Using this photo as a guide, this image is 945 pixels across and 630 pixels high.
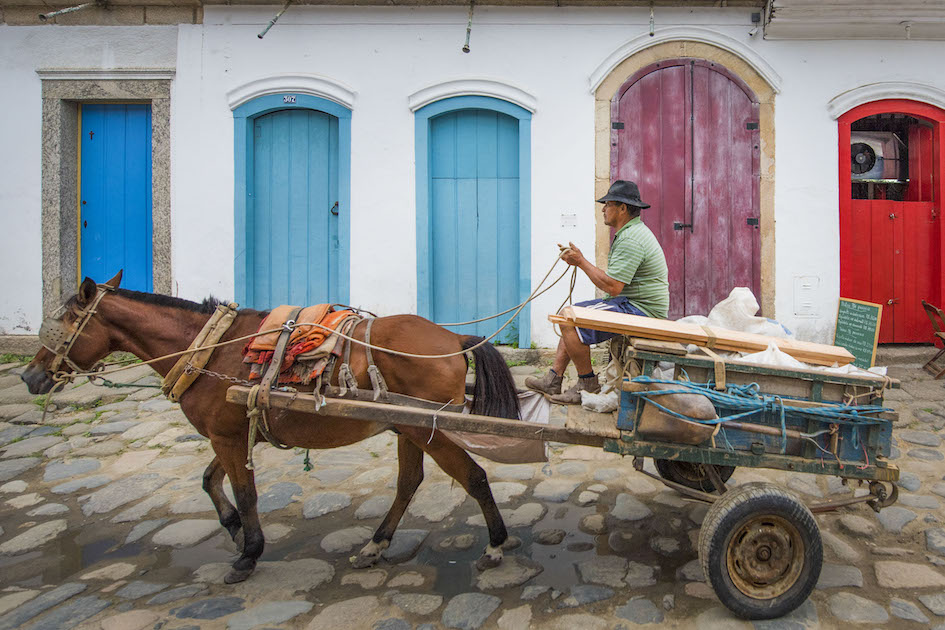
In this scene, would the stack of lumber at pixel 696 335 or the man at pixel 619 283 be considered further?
the man at pixel 619 283

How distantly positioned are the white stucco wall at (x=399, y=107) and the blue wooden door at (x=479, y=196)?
0.31 metres

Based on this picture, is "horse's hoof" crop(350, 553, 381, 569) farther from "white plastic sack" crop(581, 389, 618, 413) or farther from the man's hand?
the man's hand

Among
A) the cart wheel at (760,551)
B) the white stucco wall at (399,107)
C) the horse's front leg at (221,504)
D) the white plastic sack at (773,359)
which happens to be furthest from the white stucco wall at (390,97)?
the cart wheel at (760,551)

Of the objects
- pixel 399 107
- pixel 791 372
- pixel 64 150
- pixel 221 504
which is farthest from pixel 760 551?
pixel 64 150

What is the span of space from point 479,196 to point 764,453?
5.28m

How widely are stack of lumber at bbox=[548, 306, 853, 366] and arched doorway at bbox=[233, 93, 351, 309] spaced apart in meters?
5.08

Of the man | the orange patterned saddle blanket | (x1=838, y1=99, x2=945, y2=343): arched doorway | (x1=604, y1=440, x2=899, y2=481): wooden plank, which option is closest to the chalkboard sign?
(x1=838, y1=99, x2=945, y2=343): arched doorway

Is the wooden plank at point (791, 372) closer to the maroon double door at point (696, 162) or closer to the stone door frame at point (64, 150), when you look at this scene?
the maroon double door at point (696, 162)

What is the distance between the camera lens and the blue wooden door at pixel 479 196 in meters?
7.47

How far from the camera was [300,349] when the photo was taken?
3.12 meters

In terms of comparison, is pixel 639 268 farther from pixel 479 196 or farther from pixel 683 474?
pixel 479 196

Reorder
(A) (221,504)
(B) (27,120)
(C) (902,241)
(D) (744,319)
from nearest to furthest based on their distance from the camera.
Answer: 1. (D) (744,319)
2. (A) (221,504)
3. (C) (902,241)
4. (B) (27,120)

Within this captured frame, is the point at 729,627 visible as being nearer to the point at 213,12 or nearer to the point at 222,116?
the point at 222,116

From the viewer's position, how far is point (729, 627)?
2.68 meters
